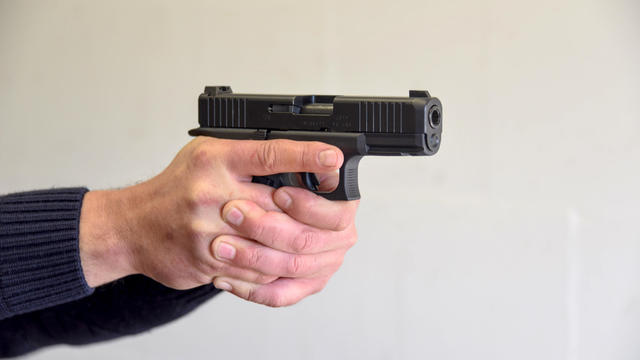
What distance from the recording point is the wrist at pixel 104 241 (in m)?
1.29

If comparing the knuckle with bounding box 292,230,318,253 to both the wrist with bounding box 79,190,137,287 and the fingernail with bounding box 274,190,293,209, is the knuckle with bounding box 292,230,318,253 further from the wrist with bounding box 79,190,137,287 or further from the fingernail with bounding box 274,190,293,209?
the wrist with bounding box 79,190,137,287

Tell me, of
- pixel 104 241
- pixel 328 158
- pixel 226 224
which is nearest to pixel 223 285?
pixel 226 224

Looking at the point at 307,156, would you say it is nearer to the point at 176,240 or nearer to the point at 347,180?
the point at 347,180

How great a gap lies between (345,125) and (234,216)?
302mm

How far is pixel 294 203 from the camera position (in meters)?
1.25

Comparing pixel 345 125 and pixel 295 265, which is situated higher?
pixel 345 125

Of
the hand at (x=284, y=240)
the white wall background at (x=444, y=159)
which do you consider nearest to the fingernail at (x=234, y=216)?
the hand at (x=284, y=240)

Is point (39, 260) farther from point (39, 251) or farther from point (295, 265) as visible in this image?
point (295, 265)

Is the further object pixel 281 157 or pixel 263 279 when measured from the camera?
pixel 263 279

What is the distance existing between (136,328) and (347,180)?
0.81 m

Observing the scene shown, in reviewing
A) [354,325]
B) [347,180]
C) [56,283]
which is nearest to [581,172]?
[354,325]

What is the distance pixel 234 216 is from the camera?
123 centimetres

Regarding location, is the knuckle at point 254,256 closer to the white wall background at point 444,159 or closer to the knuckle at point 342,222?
the knuckle at point 342,222

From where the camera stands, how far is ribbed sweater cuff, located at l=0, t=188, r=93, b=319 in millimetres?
1271
